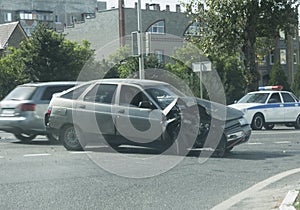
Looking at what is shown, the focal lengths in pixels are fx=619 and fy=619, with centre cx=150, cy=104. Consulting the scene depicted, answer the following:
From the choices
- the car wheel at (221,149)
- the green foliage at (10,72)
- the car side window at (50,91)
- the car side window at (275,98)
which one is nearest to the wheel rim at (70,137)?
the car side window at (50,91)

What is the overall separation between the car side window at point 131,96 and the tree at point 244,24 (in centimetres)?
1811

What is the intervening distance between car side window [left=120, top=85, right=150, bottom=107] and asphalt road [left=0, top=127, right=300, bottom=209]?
1250mm

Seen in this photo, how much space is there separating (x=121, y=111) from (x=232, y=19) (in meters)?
18.7

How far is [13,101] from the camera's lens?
18.2 metres

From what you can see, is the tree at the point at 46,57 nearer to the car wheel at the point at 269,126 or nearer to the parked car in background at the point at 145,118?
the car wheel at the point at 269,126

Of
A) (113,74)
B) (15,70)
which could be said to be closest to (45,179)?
(113,74)

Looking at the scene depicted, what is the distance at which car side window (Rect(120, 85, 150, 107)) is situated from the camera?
572 inches

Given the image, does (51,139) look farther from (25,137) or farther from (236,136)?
(236,136)

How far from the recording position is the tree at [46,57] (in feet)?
170

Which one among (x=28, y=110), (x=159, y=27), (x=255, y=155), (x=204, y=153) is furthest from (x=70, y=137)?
(x=159, y=27)

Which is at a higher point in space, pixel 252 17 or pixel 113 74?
pixel 252 17

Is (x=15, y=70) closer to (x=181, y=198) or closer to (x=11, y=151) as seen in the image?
(x=11, y=151)

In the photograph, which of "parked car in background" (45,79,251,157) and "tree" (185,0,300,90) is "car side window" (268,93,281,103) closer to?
"tree" (185,0,300,90)

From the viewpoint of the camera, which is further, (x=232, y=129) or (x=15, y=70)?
(x=15, y=70)
